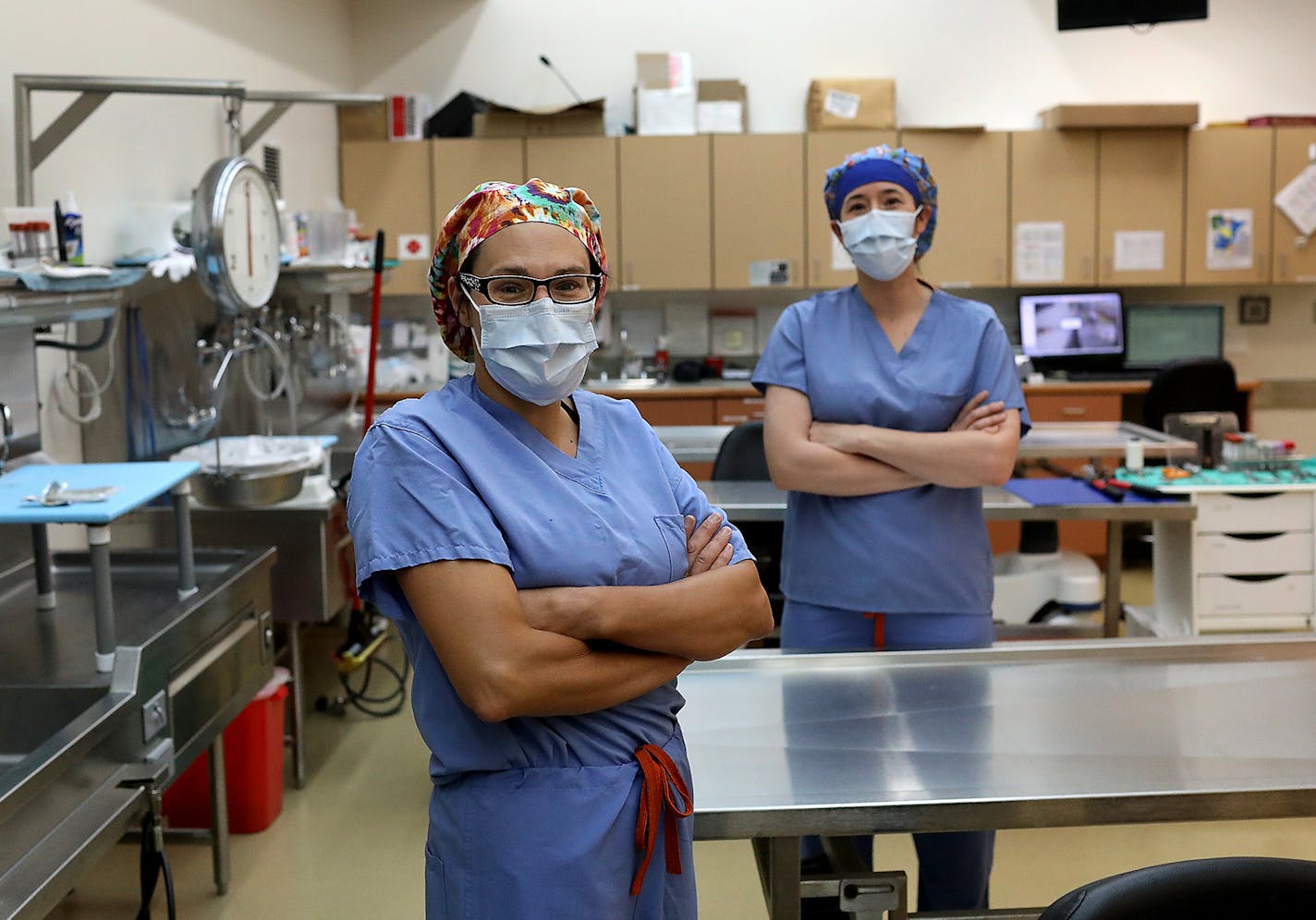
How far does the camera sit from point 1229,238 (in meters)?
5.97

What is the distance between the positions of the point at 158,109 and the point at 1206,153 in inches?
183

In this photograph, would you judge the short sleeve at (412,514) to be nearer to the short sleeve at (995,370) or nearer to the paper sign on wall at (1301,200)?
the short sleeve at (995,370)

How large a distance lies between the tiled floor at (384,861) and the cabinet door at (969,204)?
3.33m

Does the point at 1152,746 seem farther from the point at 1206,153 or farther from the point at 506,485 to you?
the point at 1206,153

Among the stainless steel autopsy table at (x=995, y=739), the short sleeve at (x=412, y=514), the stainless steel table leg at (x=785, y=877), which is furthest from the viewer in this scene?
the stainless steel table leg at (x=785, y=877)

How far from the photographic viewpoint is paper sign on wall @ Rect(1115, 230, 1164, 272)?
596cm

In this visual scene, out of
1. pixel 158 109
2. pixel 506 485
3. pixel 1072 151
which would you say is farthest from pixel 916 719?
pixel 1072 151

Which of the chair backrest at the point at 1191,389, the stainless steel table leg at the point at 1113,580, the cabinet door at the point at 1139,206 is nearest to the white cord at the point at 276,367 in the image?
the stainless steel table leg at the point at 1113,580

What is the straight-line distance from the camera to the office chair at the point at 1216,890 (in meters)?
1.12

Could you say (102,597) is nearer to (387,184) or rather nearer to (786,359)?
(786,359)

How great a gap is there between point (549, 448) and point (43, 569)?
152 cm

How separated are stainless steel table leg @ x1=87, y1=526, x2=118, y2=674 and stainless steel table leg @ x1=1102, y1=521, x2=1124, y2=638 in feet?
8.78

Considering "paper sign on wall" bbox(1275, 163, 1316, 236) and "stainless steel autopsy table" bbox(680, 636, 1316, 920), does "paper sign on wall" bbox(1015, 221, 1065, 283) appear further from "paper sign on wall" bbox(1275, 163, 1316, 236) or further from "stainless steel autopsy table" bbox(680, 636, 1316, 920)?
"stainless steel autopsy table" bbox(680, 636, 1316, 920)

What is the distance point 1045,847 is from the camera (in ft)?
10.0
